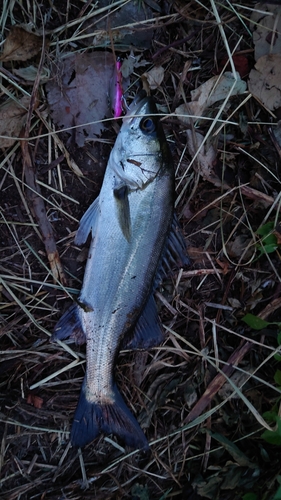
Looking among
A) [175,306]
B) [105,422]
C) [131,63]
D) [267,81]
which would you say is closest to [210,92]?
[267,81]

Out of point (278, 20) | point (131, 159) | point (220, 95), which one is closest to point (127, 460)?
point (131, 159)

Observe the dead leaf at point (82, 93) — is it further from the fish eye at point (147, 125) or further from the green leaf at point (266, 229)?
the green leaf at point (266, 229)

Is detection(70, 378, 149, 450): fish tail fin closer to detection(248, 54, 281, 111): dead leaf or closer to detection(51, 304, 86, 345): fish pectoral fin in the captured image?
detection(51, 304, 86, 345): fish pectoral fin

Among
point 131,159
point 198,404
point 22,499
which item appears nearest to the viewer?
point 131,159

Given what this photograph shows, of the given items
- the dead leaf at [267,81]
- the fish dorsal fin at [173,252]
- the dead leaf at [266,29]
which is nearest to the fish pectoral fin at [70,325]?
the fish dorsal fin at [173,252]

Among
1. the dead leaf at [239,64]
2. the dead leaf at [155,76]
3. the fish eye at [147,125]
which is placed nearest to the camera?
the fish eye at [147,125]

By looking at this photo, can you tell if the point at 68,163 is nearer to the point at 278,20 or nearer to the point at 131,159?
the point at 131,159

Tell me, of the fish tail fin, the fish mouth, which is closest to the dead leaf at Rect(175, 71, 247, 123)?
the fish mouth
